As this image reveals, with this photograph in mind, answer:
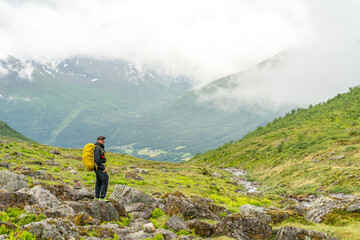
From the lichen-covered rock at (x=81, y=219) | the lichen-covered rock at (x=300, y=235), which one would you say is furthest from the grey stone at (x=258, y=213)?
the lichen-covered rock at (x=81, y=219)

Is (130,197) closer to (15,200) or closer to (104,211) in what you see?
(104,211)

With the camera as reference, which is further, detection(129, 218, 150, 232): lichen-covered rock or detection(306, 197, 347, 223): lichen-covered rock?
detection(306, 197, 347, 223): lichen-covered rock

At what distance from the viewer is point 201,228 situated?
40.0 ft

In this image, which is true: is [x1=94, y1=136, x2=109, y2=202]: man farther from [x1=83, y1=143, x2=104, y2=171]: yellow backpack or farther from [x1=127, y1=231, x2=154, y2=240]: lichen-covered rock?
[x1=127, y1=231, x2=154, y2=240]: lichen-covered rock

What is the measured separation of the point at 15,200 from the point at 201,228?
9724mm

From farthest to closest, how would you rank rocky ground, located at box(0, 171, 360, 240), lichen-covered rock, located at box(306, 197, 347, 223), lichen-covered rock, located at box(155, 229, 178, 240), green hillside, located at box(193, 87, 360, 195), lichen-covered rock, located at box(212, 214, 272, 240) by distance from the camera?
green hillside, located at box(193, 87, 360, 195) → lichen-covered rock, located at box(306, 197, 347, 223) → lichen-covered rock, located at box(212, 214, 272, 240) → lichen-covered rock, located at box(155, 229, 178, 240) → rocky ground, located at box(0, 171, 360, 240)

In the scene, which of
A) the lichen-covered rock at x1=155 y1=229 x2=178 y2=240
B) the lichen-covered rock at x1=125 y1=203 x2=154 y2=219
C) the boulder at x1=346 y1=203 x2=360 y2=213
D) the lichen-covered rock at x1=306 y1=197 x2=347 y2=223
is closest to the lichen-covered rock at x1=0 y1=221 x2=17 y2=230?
the lichen-covered rock at x1=155 y1=229 x2=178 y2=240

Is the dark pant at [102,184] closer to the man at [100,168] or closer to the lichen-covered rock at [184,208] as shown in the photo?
the man at [100,168]

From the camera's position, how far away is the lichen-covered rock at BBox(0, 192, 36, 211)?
1156 cm

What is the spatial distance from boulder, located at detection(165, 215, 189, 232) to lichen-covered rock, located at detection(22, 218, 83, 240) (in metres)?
4.55

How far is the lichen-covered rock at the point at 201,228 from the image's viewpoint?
1195cm

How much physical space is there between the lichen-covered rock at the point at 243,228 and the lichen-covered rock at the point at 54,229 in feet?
21.9

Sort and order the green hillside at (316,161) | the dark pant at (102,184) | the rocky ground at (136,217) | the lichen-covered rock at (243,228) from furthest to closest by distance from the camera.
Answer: the green hillside at (316,161)
the dark pant at (102,184)
the lichen-covered rock at (243,228)
the rocky ground at (136,217)

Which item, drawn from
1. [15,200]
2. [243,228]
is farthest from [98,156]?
[243,228]
